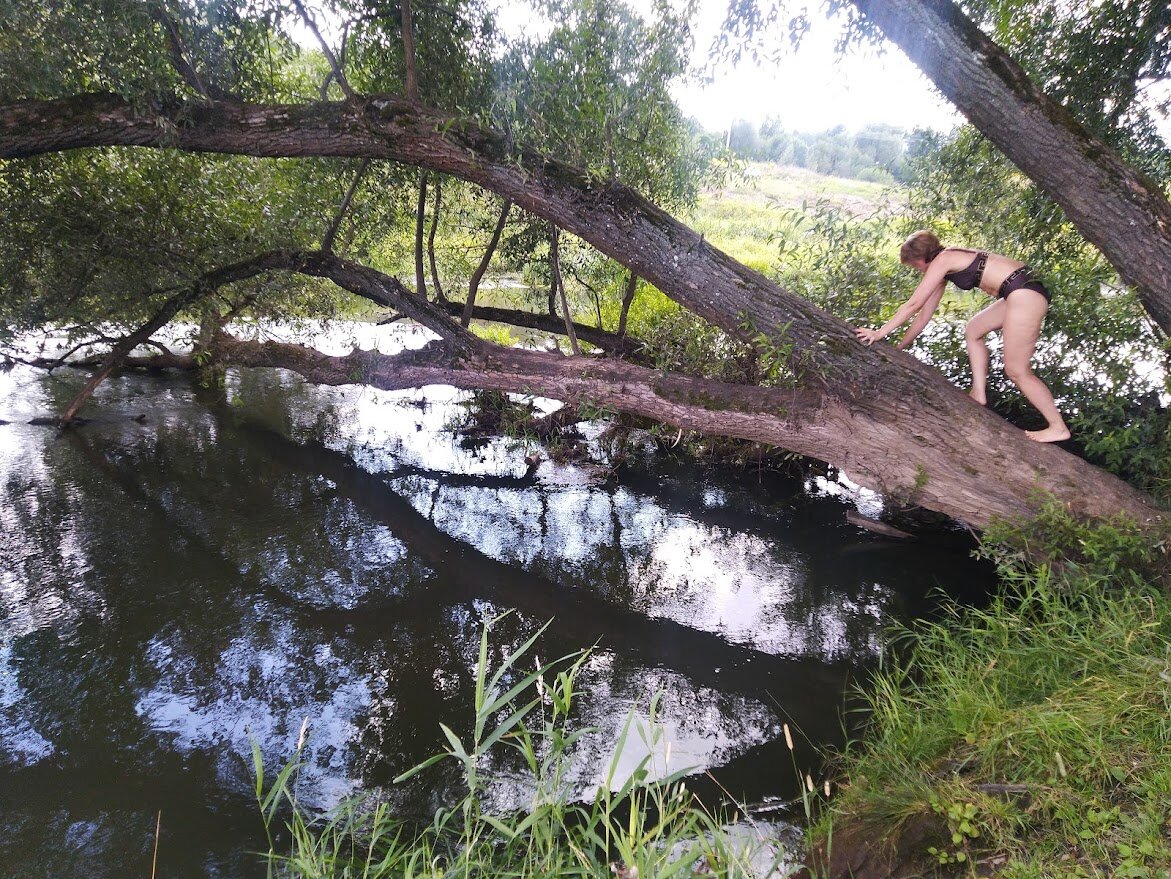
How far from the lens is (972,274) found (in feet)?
14.9

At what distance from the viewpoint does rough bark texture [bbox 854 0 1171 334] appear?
440cm

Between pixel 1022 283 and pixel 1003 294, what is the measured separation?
0.12m

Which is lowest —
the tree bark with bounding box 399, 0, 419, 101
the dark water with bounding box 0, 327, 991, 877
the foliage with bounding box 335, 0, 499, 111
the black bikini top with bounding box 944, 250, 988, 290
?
the dark water with bounding box 0, 327, 991, 877

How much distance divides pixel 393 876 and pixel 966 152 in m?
7.09

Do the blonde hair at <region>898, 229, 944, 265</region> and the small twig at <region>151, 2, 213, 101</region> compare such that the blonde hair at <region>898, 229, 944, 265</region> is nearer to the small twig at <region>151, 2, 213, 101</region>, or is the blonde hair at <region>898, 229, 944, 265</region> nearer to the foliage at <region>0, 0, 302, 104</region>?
the foliage at <region>0, 0, 302, 104</region>

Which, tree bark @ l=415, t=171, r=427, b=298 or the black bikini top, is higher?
tree bark @ l=415, t=171, r=427, b=298

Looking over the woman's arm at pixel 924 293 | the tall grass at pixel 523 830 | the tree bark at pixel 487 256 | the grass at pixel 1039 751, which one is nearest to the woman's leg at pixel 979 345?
the woman's arm at pixel 924 293

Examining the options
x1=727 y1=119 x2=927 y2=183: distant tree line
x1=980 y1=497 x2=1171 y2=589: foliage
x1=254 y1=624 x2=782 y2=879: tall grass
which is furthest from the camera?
x1=727 y1=119 x2=927 y2=183: distant tree line

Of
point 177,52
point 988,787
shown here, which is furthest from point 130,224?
point 988,787

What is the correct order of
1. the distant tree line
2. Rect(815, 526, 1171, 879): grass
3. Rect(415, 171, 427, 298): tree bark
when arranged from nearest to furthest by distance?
1. Rect(815, 526, 1171, 879): grass
2. the distant tree line
3. Rect(415, 171, 427, 298): tree bark

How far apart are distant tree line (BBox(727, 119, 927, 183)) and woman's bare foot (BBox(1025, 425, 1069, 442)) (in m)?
3.25

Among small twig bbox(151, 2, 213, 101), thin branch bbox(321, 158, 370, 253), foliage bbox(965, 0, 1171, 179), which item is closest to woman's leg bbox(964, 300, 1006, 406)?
foliage bbox(965, 0, 1171, 179)

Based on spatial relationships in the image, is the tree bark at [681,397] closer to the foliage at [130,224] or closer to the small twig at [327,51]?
the foliage at [130,224]

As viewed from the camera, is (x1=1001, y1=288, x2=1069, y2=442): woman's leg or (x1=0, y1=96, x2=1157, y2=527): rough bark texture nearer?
(x1=1001, y1=288, x2=1069, y2=442): woman's leg
